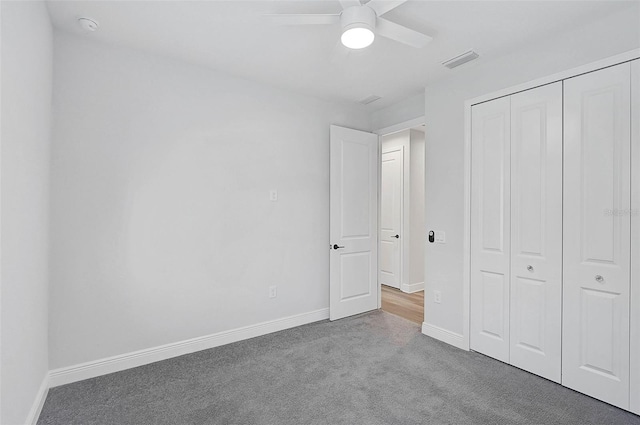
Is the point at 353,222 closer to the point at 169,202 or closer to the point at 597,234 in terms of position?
the point at 169,202

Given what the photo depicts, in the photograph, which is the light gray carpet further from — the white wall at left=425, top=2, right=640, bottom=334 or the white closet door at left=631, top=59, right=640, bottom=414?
the white wall at left=425, top=2, right=640, bottom=334

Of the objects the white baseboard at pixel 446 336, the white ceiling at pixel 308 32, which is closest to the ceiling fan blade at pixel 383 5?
the white ceiling at pixel 308 32

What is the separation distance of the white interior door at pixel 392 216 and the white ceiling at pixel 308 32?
7.19 feet

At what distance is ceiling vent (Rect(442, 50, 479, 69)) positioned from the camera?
2.69m

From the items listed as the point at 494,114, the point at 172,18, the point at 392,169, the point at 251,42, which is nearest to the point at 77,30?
the point at 172,18

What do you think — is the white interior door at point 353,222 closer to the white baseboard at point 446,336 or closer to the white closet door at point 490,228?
the white baseboard at point 446,336

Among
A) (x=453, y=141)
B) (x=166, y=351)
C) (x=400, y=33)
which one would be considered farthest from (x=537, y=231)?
(x=166, y=351)

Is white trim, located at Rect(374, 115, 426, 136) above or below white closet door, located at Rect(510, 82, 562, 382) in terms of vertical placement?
above

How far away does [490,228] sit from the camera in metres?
2.82

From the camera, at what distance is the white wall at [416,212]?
5168mm

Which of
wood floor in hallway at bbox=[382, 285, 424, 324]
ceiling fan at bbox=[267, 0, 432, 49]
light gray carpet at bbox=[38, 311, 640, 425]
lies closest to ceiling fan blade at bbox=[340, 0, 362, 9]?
ceiling fan at bbox=[267, 0, 432, 49]

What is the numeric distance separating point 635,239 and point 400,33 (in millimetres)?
1972

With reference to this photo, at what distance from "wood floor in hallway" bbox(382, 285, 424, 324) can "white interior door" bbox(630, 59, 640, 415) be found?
75.1 inches

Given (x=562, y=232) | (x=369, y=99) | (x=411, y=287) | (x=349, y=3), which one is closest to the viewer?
(x=349, y=3)
